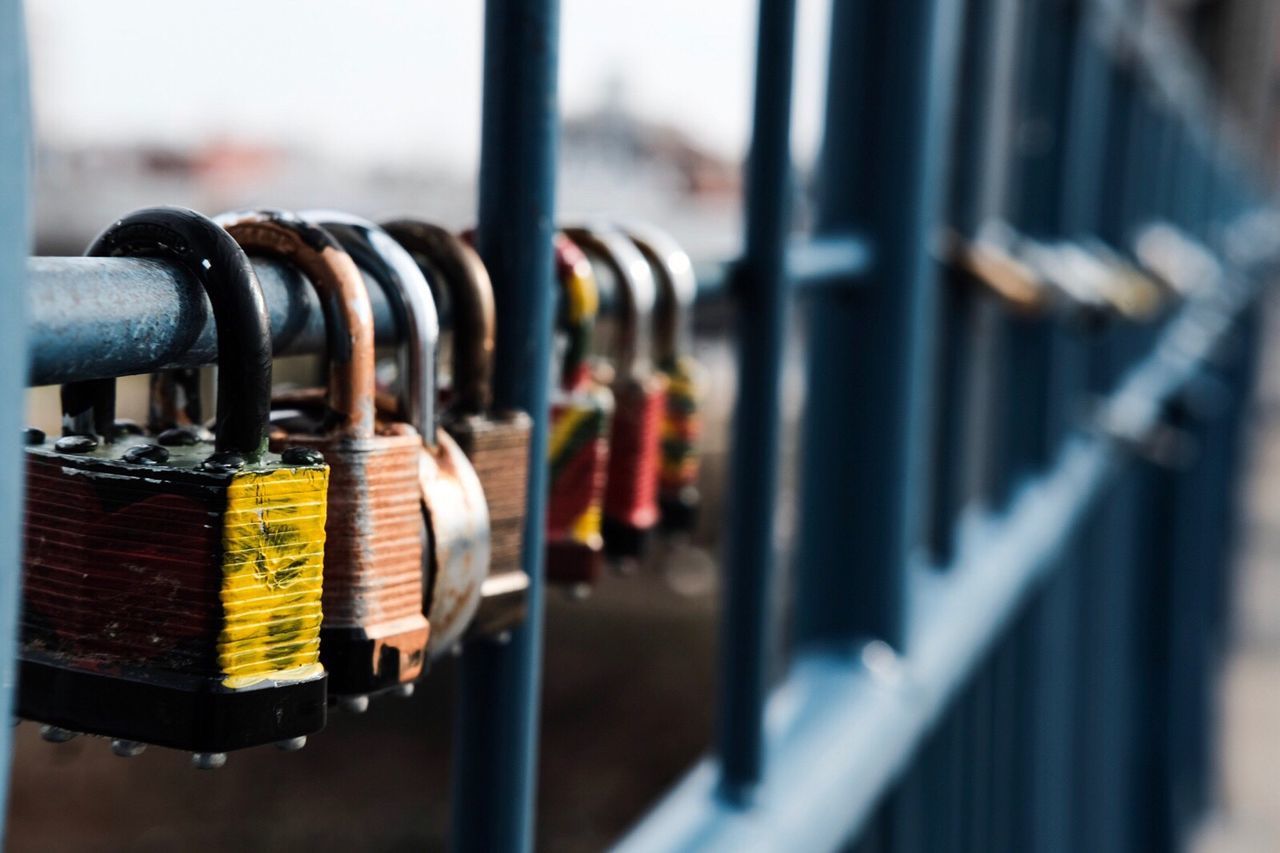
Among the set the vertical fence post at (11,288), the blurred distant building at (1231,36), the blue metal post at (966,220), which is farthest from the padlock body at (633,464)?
the blurred distant building at (1231,36)

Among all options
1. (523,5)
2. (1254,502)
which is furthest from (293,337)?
(1254,502)

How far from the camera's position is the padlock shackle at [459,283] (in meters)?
0.51

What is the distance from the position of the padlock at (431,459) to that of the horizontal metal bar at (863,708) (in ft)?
1.66

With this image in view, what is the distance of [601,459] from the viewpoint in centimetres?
63

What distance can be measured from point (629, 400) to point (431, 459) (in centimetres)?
22

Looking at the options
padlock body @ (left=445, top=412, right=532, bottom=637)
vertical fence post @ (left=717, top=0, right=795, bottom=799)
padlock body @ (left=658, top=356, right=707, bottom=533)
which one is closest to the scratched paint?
padlock body @ (left=445, top=412, right=532, bottom=637)

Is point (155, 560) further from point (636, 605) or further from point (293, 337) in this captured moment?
point (636, 605)

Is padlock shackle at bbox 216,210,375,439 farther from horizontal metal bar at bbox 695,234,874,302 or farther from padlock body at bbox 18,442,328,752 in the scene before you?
horizontal metal bar at bbox 695,234,874,302

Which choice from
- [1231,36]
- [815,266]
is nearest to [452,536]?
[815,266]

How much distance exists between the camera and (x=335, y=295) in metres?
0.42

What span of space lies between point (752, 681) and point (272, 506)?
2.32ft

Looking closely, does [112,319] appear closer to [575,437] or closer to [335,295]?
[335,295]

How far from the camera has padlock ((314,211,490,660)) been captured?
18.0 inches

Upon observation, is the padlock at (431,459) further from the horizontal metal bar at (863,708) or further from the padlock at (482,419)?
the horizontal metal bar at (863,708)
